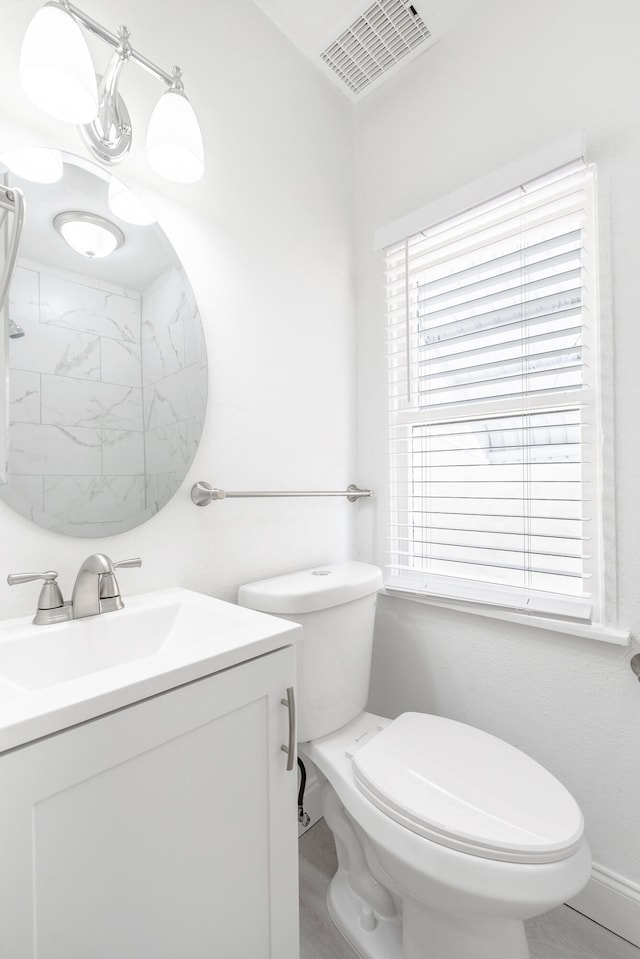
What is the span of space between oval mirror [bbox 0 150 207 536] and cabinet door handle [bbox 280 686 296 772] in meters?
0.52

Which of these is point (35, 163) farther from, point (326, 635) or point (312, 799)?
point (312, 799)

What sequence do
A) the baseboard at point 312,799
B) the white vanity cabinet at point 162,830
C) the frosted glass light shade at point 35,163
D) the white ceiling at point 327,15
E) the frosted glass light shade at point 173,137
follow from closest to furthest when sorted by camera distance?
the white vanity cabinet at point 162,830 → the frosted glass light shade at point 35,163 → the frosted glass light shade at point 173,137 → the white ceiling at point 327,15 → the baseboard at point 312,799

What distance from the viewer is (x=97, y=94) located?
0.92 m

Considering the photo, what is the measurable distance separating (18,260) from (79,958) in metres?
1.10

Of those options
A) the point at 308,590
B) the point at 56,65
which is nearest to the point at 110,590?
the point at 308,590

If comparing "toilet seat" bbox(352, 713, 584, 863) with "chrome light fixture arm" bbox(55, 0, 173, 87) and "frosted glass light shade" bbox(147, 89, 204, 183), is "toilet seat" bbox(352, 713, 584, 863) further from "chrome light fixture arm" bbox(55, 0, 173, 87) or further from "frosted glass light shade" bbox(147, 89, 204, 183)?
"chrome light fixture arm" bbox(55, 0, 173, 87)

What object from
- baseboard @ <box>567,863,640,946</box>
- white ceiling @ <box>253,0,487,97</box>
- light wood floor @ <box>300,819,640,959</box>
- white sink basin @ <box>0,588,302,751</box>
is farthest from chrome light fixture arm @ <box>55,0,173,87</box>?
baseboard @ <box>567,863,640,946</box>

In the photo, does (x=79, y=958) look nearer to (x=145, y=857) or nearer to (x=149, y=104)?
(x=145, y=857)

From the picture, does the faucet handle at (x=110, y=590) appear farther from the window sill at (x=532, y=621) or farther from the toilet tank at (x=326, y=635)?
the window sill at (x=532, y=621)

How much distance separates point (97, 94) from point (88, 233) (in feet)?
0.85

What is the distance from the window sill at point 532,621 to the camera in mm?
1086

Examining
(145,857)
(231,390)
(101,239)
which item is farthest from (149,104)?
(145,857)

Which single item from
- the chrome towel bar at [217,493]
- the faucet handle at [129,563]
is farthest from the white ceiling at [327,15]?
the faucet handle at [129,563]

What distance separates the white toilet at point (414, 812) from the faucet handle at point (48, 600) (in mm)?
445
